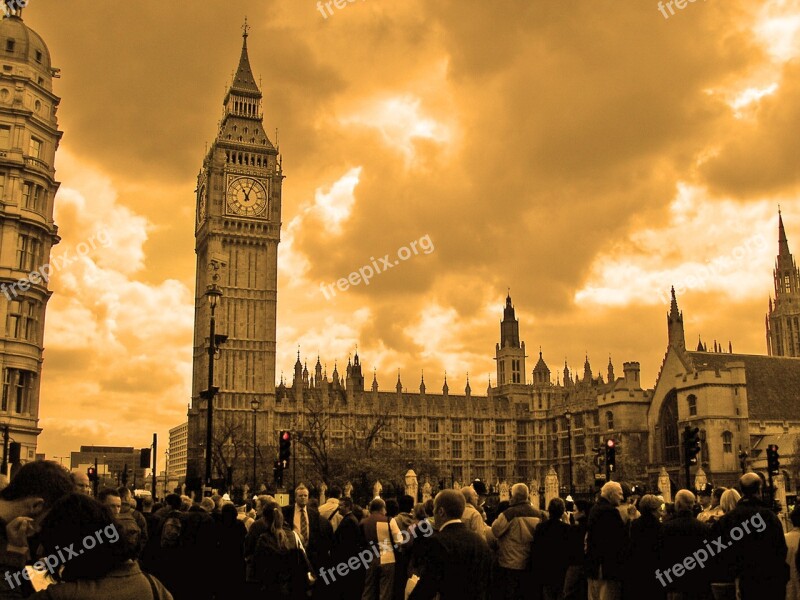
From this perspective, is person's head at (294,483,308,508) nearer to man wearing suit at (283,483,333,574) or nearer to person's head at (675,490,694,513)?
man wearing suit at (283,483,333,574)

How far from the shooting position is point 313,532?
1361 centimetres

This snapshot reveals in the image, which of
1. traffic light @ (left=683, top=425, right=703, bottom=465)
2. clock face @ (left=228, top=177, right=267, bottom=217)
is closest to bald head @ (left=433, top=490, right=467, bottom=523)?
traffic light @ (left=683, top=425, right=703, bottom=465)

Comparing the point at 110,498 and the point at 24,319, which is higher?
the point at 24,319

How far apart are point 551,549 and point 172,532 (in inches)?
211

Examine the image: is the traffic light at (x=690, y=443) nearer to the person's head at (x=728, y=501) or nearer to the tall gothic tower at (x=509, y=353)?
the person's head at (x=728, y=501)

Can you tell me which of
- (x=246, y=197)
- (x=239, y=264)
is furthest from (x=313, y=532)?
(x=246, y=197)

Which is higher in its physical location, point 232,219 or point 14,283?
point 232,219

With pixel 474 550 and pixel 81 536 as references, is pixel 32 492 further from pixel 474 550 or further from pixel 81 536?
pixel 474 550

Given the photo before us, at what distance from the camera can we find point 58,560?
4387mm

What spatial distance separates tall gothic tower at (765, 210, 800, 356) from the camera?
466 feet

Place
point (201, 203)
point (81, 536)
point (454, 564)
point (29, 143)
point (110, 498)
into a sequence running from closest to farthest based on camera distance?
point (81, 536), point (454, 564), point (110, 498), point (29, 143), point (201, 203)

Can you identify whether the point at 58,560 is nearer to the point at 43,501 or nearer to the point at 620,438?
the point at 43,501

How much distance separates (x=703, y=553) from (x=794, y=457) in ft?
207

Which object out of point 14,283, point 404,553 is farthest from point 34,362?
point 404,553
